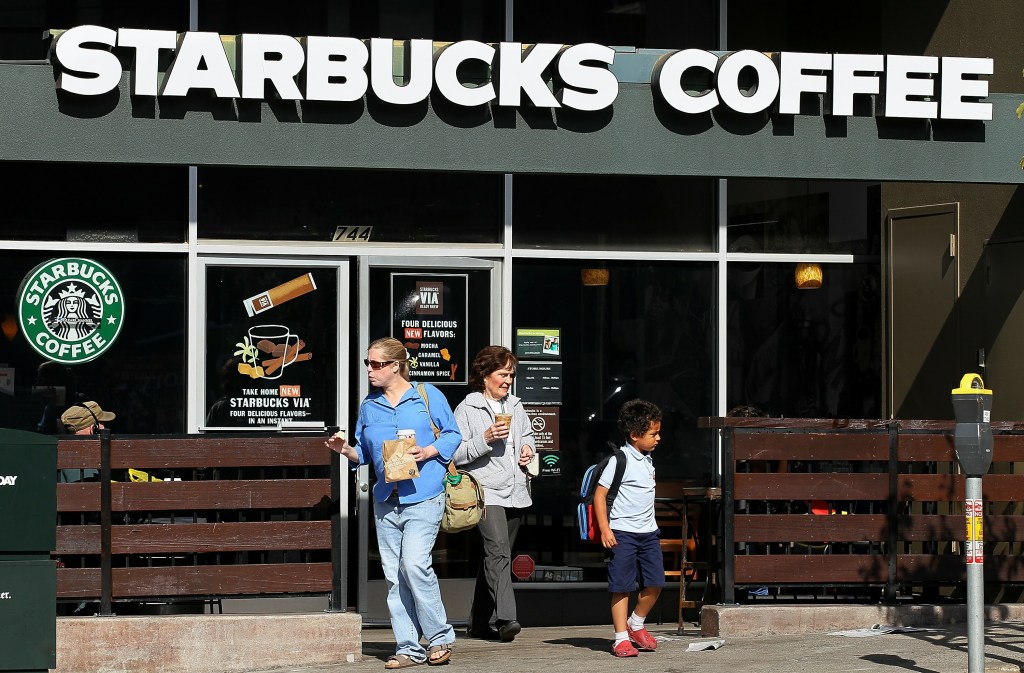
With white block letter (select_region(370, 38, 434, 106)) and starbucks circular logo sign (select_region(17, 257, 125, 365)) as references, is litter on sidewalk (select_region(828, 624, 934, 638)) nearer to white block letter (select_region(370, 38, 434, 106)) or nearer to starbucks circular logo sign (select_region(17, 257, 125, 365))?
white block letter (select_region(370, 38, 434, 106))

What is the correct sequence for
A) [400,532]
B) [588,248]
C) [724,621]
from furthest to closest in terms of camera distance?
[588,248]
[724,621]
[400,532]

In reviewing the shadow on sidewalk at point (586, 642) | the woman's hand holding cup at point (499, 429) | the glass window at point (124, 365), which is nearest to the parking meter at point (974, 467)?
the shadow on sidewalk at point (586, 642)

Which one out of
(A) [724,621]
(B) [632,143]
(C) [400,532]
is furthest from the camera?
(B) [632,143]

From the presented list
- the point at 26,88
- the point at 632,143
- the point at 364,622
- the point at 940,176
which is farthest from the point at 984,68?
the point at 26,88

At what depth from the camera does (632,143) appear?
33.0ft

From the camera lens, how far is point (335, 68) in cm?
954

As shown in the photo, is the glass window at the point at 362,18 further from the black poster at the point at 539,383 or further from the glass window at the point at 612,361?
the black poster at the point at 539,383

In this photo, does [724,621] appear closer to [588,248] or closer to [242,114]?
[588,248]

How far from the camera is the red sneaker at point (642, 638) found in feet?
28.9

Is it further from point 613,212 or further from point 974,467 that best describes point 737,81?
point 974,467

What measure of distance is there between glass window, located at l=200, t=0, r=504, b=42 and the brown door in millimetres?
3440

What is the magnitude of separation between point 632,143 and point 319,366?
107 inches

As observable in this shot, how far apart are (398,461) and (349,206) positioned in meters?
2.92

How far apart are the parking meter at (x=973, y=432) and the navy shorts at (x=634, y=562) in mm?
2144
